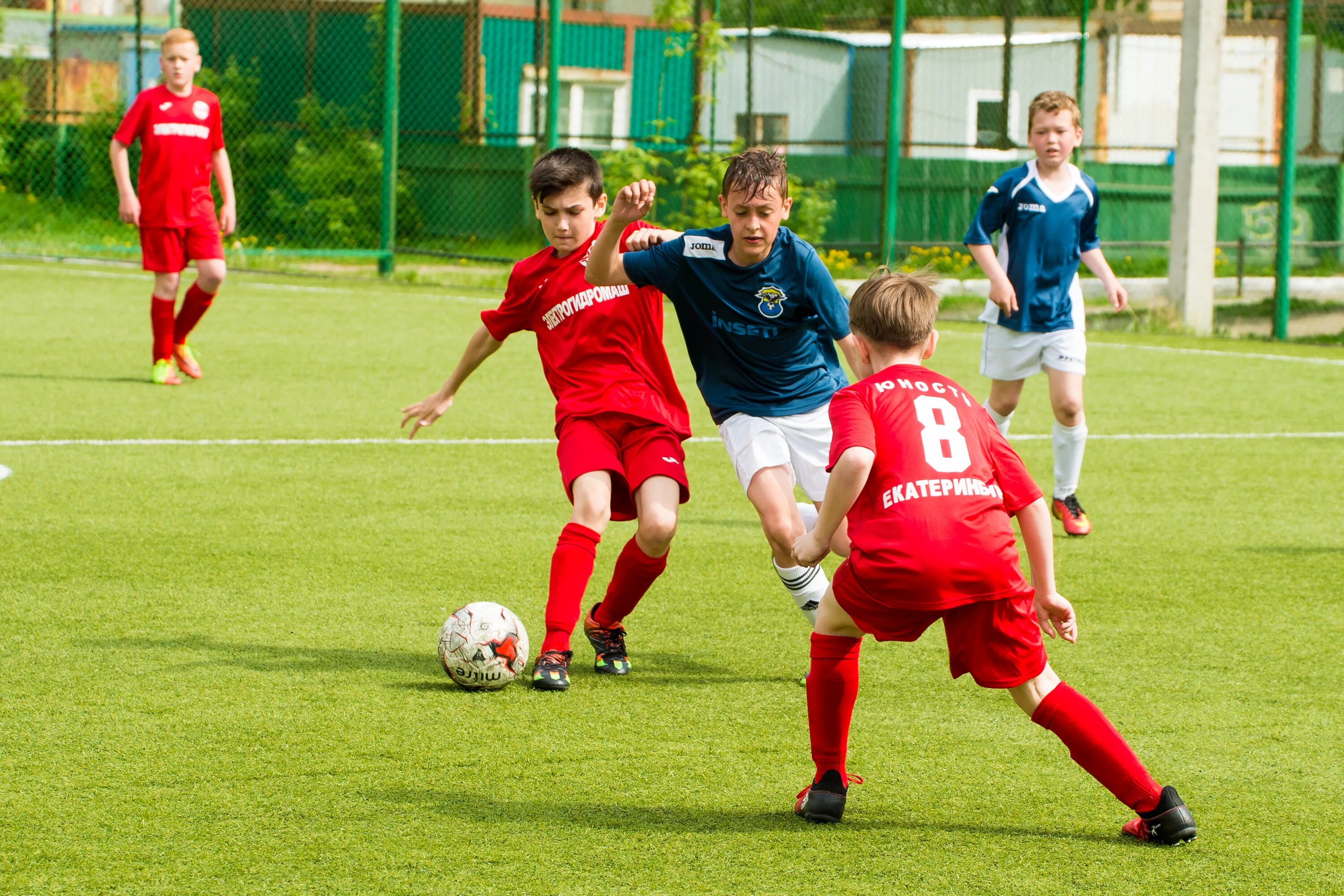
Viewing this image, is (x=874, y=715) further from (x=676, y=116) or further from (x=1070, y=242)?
(x=676, y=116)

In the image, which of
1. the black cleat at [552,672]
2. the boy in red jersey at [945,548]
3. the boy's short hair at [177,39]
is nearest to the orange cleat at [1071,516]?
the black cleat at [552,672]

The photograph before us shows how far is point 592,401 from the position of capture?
4785mm

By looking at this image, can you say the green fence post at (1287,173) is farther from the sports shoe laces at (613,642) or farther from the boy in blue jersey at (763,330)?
the sports shoe laces at (613,642)

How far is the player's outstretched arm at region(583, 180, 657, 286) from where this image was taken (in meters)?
4.07

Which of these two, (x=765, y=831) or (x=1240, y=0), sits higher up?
(x=1240, y=0)

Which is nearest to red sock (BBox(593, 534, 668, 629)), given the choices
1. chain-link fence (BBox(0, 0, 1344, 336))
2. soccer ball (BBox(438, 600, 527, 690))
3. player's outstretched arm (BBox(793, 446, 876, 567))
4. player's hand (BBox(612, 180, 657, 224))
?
soccer ball (BBox(438, 600, 527, 690))

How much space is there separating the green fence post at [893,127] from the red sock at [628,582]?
11.1 meters

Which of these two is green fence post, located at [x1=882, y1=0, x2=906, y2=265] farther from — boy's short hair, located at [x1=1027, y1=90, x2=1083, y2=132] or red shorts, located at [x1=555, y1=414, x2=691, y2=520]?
red shorts, located at [x1=555, y1=414, x2=691, y2=520]

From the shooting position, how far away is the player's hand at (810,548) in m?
3.34

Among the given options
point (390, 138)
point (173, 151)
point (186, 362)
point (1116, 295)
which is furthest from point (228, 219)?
point (390, 138)

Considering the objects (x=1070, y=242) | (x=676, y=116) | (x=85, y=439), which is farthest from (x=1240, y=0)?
(x=85, y=439)

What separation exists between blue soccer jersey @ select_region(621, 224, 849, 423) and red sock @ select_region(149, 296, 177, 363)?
589 centimetres

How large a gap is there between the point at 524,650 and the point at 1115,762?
5.72 feet

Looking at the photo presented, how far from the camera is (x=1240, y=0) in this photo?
20.6 metres
